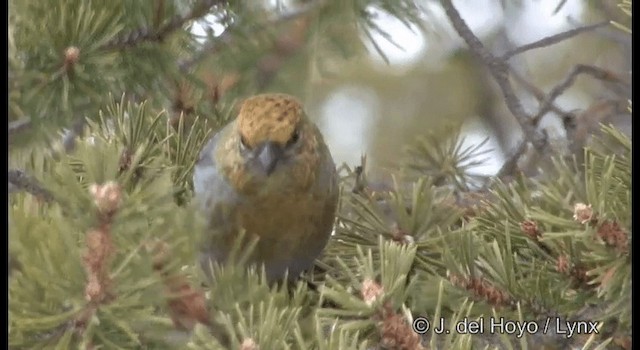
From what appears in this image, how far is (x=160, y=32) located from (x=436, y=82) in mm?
1749

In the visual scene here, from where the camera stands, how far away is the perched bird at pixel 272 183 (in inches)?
41.0

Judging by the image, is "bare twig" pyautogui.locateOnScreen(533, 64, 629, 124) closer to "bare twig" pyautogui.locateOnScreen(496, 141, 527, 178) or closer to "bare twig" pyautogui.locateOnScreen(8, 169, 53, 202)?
"bare twig" pyautogui.locateOnScreen(496, 141, 527, 178)

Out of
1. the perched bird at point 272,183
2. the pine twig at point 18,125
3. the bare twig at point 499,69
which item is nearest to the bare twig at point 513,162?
the bare twig at point 499,69

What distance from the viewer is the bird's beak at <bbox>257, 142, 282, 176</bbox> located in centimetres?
106

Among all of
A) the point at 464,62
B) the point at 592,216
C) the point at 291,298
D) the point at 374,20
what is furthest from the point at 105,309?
the point at 464,62

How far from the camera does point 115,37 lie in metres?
0.93

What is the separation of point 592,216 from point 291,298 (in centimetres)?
28

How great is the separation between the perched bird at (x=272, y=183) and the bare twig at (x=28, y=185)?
0.37 m

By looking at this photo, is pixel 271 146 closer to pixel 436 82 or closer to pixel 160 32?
pixel 160 32

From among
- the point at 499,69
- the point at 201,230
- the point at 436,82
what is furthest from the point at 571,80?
the point at 436,82

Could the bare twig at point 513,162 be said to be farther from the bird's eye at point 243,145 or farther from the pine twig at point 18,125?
the pine twig at point 18,125

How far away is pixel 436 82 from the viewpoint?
2658 mm

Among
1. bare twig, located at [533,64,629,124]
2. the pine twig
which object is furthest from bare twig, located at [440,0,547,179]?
the pine twig

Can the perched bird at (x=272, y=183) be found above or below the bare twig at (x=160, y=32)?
below
